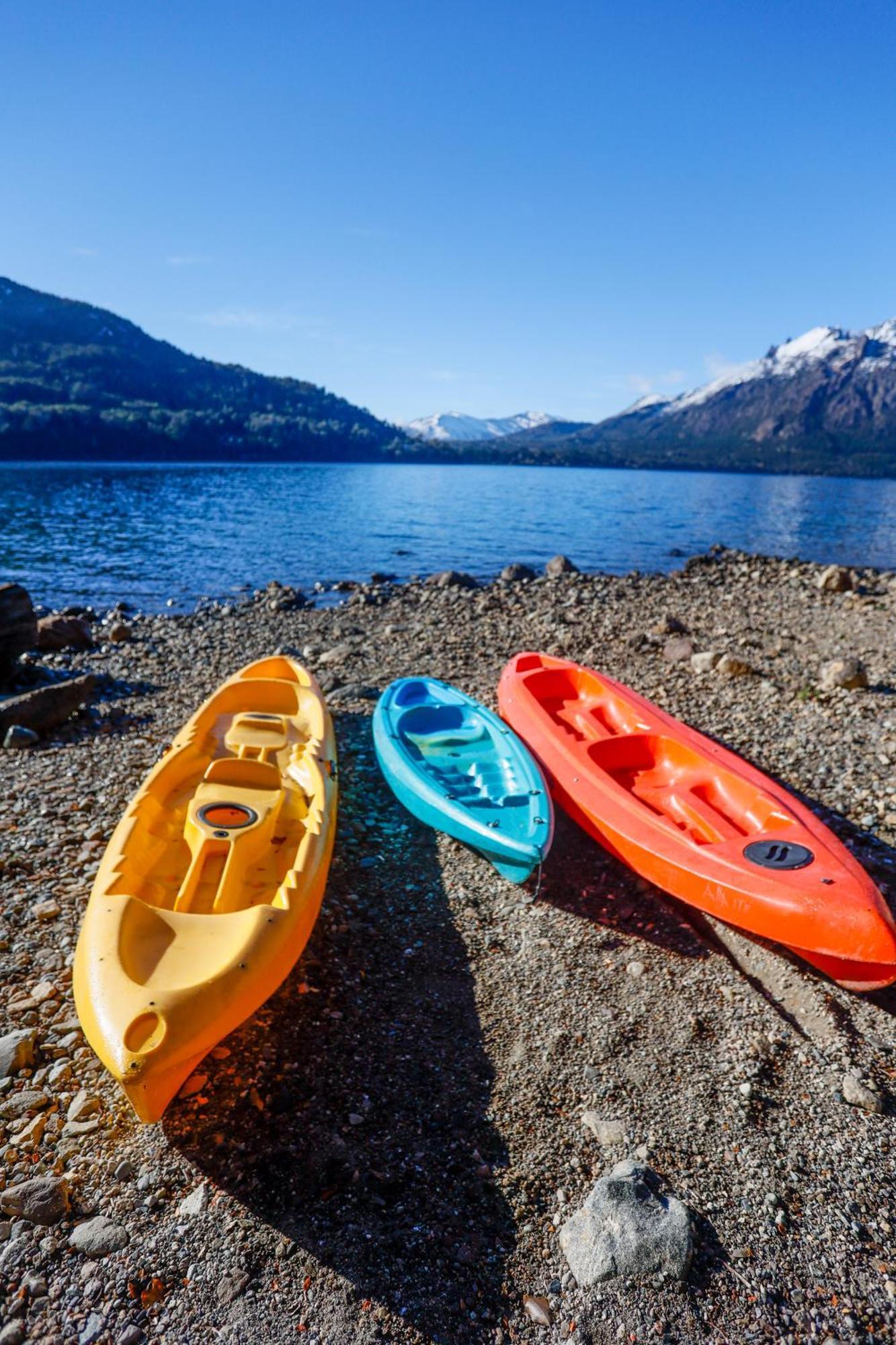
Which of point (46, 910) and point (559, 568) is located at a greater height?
point (559, 568)

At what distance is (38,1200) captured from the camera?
343 cm

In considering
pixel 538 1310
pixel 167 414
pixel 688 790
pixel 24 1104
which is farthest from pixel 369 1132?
pixel 167 414

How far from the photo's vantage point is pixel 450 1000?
5.00 m

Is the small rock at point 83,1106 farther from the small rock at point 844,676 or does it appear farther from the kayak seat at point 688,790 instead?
the small rock at point 844,676

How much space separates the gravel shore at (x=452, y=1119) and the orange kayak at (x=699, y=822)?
1.45 feet

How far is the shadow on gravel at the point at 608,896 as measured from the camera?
18.5 ft

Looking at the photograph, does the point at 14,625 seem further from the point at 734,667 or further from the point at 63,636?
the point at 734,667

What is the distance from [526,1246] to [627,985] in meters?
2.00

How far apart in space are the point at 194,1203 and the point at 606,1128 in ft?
7.48

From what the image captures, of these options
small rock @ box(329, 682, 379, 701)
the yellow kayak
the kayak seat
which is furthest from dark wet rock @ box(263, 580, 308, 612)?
the kayak seat

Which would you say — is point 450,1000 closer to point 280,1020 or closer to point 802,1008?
point 280,1020

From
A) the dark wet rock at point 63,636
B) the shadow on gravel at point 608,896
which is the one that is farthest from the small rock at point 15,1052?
the dark wet rock at point 63,636

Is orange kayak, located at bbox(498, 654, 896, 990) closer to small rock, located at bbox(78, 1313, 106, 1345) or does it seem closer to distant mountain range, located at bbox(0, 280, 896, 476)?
small rock, located at bbox(78, 1313, 106, 1345)

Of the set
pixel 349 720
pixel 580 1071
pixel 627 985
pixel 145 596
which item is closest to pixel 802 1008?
pixel 627 985
